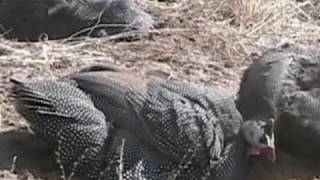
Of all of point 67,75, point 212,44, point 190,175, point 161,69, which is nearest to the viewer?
point 190,175

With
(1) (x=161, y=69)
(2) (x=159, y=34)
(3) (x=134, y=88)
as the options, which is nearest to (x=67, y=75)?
(3) (x=134, y=88)

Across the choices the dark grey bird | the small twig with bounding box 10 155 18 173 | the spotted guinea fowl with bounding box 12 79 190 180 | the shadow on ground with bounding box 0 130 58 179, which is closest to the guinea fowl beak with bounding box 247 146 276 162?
the spotted guinea fowl with bounding box 12 79 190 180

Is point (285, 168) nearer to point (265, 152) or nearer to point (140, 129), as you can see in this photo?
point (265, 152)

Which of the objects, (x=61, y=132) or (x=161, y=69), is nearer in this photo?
(x=61, y=132)

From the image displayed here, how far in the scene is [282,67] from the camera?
408 centimetres

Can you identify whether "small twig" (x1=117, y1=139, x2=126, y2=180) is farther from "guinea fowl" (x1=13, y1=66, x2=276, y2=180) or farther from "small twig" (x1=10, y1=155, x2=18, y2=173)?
"small twig" (x1=10, y1=155, x2=18, y2=173)

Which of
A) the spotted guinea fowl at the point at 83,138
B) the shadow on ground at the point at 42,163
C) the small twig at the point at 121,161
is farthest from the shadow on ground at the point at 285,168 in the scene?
the small twig at the point at 121,161

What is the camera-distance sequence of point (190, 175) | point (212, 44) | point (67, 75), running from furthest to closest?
point (212, 44), point (67, 75), point (190, 175)

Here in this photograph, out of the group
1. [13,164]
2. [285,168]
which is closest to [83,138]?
[13,164]

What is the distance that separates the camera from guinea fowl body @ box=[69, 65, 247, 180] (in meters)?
3.95

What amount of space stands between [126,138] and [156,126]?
0.42ft

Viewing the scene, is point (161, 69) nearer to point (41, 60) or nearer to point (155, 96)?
point (41, 60)

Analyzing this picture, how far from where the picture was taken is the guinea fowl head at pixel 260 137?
12.9 feet

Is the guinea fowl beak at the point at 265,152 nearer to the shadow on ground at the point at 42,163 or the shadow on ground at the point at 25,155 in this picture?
the shadow on ground at the point at 42,163
